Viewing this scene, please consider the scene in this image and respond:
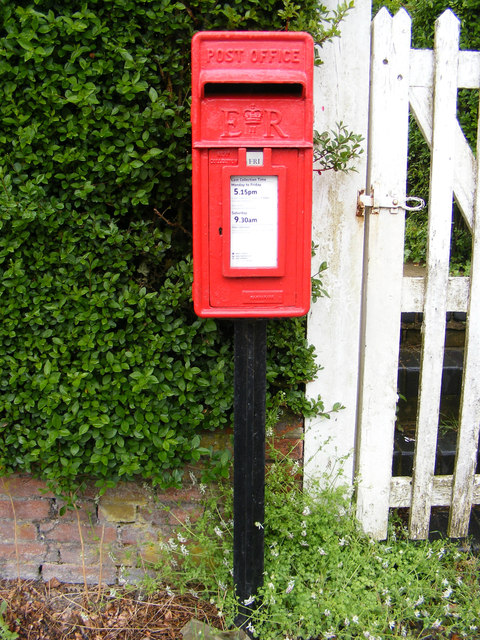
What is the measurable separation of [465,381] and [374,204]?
910mm

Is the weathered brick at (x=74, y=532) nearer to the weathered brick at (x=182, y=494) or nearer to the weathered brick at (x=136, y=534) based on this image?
the weathered brick at (x=136, y=534)

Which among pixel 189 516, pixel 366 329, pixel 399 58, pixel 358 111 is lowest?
pixel 189 516

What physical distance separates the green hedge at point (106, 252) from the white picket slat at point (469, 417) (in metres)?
0.69

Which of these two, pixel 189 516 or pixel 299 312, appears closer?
pixel 299 312

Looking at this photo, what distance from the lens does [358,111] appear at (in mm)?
2363

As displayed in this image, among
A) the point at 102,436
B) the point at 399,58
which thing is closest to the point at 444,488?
the point at 102,436

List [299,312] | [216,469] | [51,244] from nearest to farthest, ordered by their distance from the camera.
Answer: [299,312], [51,244], [216,469]

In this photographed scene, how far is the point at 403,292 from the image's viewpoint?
98.3 inches

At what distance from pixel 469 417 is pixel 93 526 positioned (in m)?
1.81

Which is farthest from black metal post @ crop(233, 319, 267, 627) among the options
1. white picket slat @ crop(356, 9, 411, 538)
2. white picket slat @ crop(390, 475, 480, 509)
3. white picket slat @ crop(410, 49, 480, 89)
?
white picket slat @ crop(410, 49, 480, 89)

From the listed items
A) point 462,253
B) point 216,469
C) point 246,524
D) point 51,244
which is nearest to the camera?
point 246,524

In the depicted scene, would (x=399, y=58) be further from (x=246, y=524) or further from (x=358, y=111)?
(x=246, y=524)

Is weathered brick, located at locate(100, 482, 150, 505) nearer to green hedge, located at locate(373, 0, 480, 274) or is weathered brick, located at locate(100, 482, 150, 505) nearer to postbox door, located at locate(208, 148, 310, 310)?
postbox door, located at locate(208, 148, 310, 310)

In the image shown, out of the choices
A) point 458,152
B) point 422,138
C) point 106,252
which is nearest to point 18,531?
point 106,252
